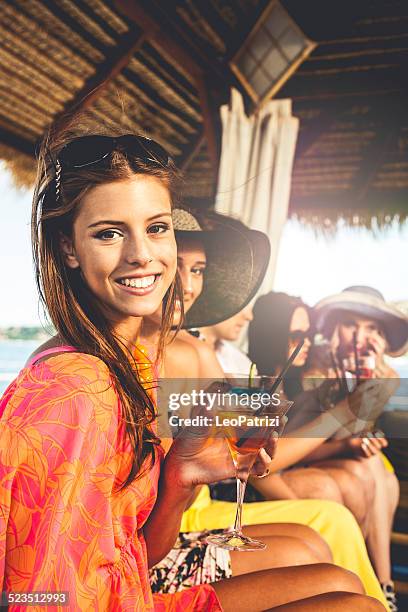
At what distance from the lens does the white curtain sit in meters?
2.85

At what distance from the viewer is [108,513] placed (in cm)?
98

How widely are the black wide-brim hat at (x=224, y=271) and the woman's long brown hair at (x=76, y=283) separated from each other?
Result: 1091mm

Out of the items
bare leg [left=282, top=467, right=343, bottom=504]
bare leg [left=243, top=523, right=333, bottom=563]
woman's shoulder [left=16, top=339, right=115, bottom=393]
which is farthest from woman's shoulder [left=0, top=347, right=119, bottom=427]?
bare leg [left=282, top=467, right=343, bottom=504]

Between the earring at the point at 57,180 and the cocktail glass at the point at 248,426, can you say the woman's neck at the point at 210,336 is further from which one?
the earring at the point at 57,180

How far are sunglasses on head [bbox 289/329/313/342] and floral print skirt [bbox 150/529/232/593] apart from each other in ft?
4.11

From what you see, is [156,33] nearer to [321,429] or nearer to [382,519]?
[321,429]

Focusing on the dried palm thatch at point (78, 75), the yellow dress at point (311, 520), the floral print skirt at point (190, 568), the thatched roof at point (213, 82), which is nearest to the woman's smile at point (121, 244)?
the floral print skirt at point (190, 568)

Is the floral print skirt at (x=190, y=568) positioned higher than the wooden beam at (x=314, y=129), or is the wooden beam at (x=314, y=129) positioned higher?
the wooden beam at (x=314, y=129)

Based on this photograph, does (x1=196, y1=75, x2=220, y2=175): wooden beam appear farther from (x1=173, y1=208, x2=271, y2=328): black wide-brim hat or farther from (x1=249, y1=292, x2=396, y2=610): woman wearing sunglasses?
(x1=249, y1=292, x2=396, y2=610): woman wearing sunglasses

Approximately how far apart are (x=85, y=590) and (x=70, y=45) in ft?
9.22

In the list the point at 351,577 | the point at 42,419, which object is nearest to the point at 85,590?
the point at 42,419

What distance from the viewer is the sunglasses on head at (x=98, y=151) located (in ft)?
3.70

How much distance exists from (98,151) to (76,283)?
23 centimetres

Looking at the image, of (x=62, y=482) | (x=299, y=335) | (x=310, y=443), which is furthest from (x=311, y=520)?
(x=62, y=482)
